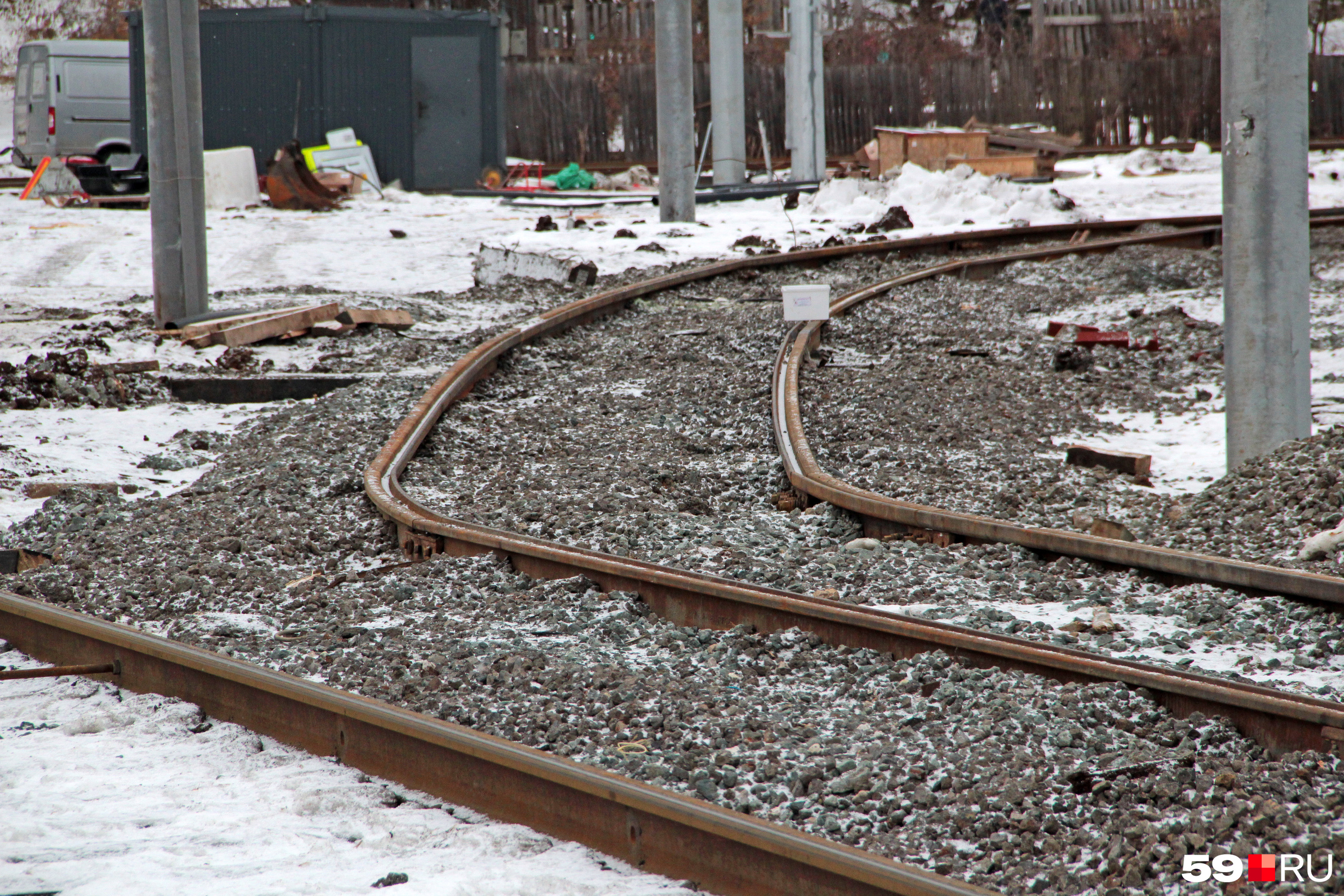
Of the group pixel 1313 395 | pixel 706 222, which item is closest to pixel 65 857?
pixel 1313 395

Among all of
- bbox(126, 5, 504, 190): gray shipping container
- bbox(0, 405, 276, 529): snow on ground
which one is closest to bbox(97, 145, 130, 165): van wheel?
bbox(126, 5, 504, 190): gray shipping container

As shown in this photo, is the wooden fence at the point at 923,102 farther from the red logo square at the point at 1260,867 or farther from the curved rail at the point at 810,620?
the red logo square at the point at 1260,867

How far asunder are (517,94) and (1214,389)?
23978 mm

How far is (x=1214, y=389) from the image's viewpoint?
8.80 m

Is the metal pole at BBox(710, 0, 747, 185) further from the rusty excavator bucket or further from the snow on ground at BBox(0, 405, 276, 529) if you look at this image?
the snow on ground at BBox(0, 405, 276, 529)

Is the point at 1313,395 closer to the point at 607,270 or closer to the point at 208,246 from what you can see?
the point at 607,270

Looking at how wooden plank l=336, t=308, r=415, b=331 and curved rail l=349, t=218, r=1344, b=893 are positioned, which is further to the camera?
wooden plank l=336, t=308, r=415, b=331

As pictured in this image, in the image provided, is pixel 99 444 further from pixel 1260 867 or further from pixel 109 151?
pixel 109 151

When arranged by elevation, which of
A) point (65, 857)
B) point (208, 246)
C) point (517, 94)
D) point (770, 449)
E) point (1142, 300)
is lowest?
point (65, 857)

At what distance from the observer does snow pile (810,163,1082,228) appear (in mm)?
19422

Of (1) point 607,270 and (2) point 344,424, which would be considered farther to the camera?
(1) point 607,270

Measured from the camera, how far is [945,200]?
20516 mm

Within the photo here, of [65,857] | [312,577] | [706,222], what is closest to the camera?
[65,857]

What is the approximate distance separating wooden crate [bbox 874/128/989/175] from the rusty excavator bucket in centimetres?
1031
